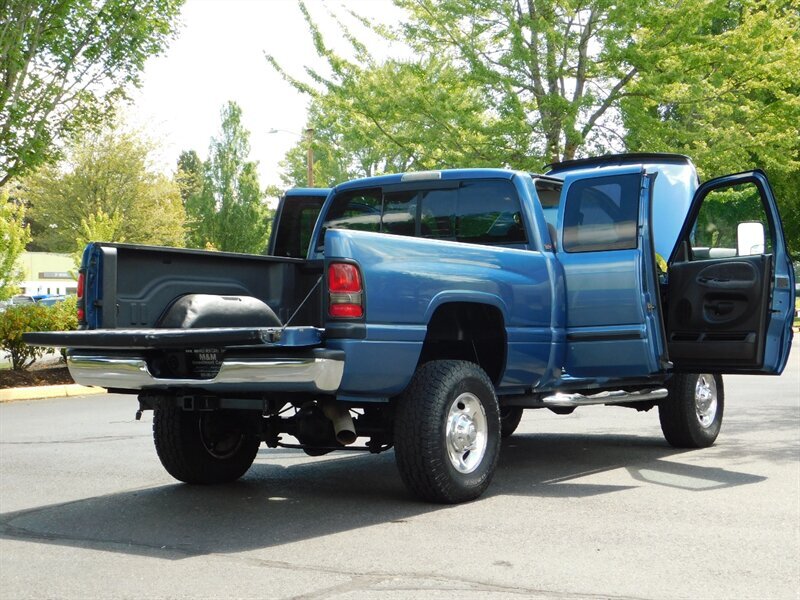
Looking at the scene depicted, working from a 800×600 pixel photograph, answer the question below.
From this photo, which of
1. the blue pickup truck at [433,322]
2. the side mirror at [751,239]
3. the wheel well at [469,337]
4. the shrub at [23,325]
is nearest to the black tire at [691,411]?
the blue pickup truck at [433,322]

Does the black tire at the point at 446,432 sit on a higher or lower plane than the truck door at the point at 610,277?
lower

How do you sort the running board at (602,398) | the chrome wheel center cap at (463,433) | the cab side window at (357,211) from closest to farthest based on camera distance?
the chrome wheel center cap at (463,433), the running board at (602,398), the cab side window at (357,211)

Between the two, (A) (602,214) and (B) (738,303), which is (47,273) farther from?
(B) (738,303)

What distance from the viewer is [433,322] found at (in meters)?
7.35

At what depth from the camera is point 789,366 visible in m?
19.9

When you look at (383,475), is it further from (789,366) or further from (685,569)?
(789,366)

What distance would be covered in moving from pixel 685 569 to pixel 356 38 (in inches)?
683

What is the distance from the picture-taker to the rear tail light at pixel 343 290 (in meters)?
6.31

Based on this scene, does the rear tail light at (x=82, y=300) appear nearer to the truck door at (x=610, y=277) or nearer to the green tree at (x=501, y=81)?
the truck door at (x=610, y=277)

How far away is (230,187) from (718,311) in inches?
2179

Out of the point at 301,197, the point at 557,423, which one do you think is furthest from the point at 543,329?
the point at 557,423

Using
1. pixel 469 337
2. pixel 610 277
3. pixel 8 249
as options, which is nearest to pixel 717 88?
pixel 610 277

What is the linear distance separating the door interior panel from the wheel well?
1739 millimetres

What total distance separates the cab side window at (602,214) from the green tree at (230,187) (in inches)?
2132
